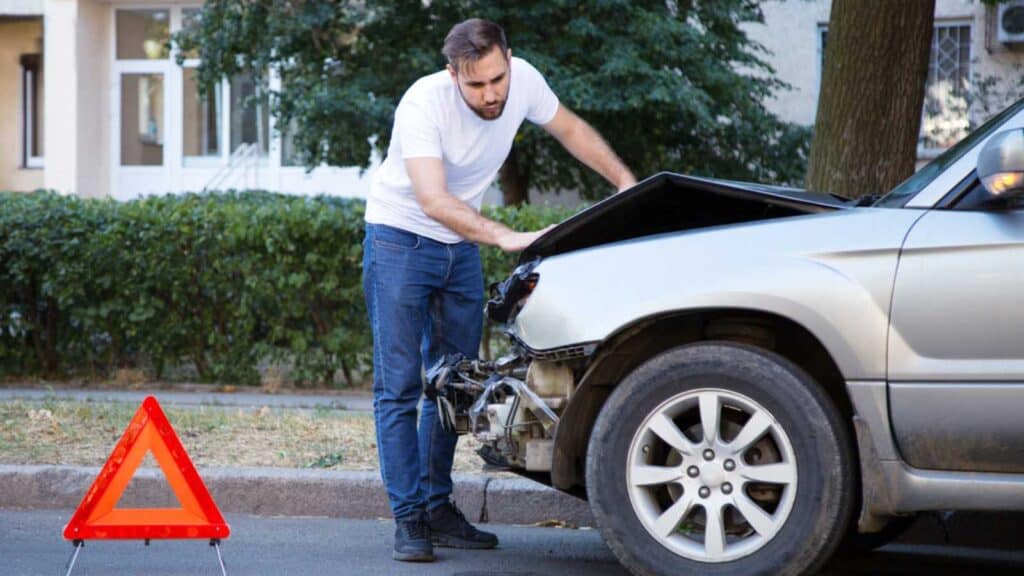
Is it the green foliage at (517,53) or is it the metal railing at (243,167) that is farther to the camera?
the metal railing at (243,167)

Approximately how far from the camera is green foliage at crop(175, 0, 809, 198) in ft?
40.6

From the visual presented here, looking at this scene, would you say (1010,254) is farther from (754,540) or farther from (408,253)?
(408,253)

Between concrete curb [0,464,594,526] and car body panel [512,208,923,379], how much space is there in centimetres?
158

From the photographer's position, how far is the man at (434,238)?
4.86m

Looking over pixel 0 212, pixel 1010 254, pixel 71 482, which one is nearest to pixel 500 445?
pixel 1010 254

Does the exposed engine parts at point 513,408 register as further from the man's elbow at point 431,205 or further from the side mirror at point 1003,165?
the side mirror at point 1003,165

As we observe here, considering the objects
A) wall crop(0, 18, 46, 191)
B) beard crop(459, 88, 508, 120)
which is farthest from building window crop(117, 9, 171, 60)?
beard crop(459, 88, 508, 120)

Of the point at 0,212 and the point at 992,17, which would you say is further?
the point at 992,17

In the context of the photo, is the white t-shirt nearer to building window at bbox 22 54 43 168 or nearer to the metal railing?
the metal railing

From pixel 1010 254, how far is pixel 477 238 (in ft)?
5.50

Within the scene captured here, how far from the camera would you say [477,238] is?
15.5 ft

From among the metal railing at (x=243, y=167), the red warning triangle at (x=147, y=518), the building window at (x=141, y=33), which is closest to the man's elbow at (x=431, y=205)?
the red warning triangle at (x=147, y=518)

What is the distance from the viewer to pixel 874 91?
24.1 ft

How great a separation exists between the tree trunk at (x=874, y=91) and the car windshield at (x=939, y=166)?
285 centimetres
